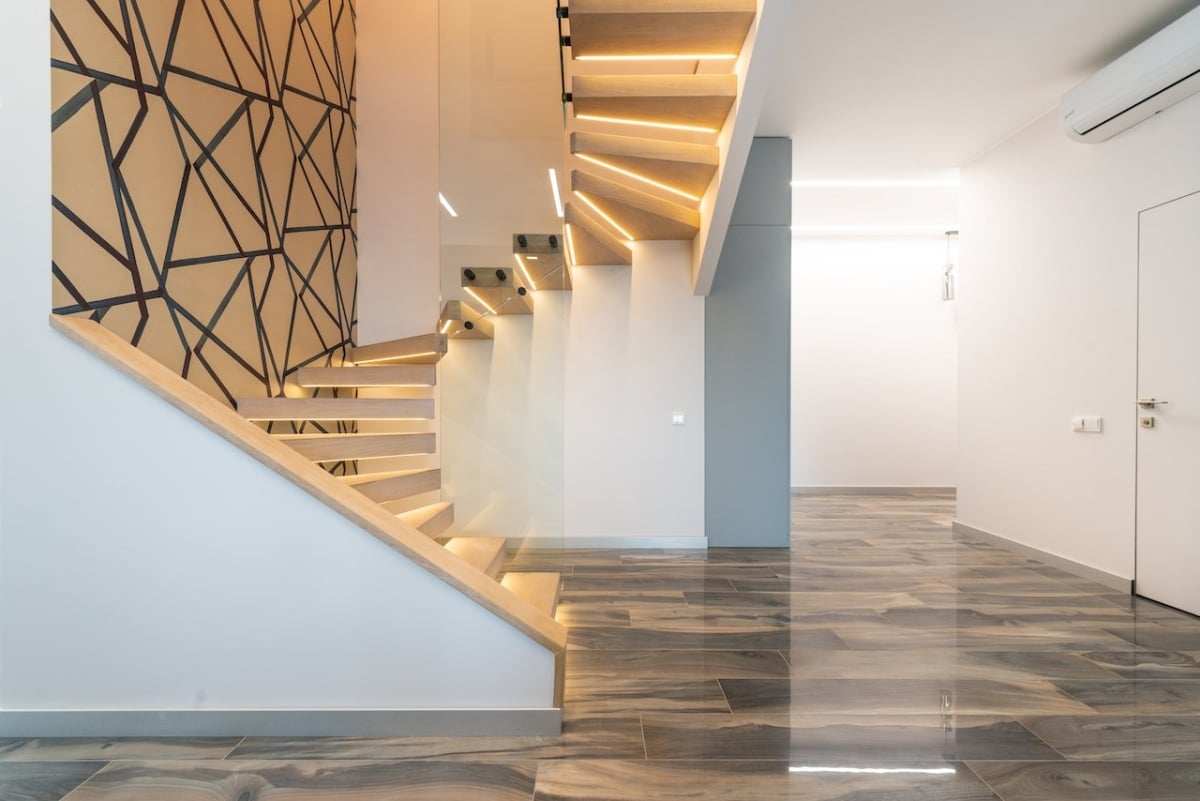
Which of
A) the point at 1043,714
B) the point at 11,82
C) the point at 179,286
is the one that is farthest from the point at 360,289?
the point at 1043,714

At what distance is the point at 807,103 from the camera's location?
421 centimetres

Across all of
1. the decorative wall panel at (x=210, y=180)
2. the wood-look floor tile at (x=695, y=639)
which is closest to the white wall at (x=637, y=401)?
the decorative wall panel at (x=210, y=180)

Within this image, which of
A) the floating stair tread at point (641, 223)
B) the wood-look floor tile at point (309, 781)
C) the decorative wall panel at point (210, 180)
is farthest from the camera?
the floating stair tread at point (641, 223)

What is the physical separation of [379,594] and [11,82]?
1834mm

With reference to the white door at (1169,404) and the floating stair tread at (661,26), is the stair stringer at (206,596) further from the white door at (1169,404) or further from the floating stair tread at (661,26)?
the white door at (1169,404)

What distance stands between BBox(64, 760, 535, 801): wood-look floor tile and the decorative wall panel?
55.5 inches

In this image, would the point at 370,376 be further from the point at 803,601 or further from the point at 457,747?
the point at 803,601

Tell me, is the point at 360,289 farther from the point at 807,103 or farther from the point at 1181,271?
the point at 1181,271

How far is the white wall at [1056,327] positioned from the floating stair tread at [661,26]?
2.32 m

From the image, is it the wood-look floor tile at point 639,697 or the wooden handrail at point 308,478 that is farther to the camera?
the wood-look floor tile at point 639,697

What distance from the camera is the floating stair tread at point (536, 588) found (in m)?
2.88

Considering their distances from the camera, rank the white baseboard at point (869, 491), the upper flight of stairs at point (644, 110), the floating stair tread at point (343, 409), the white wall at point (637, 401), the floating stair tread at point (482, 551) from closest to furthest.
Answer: the floating stair tread at point (482, 551), the upper flight of stairs at point (644, 110), the floating stair tread at point (343, 409), the white wall at point (637, 401), the white baseboard at point (869, 491)

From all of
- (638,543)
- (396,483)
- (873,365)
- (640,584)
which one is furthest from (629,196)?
(873,365)

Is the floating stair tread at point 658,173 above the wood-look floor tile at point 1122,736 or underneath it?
above
